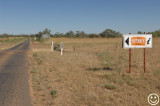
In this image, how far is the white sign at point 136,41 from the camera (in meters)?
9.01

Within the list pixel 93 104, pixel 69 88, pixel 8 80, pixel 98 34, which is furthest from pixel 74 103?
pixel 98 34

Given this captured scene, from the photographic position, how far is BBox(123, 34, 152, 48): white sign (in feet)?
29.6

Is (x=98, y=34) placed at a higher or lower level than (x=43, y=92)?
higher

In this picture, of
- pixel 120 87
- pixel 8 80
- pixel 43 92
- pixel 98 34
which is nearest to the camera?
pixel 43 92

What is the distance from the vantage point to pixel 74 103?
16.7ft

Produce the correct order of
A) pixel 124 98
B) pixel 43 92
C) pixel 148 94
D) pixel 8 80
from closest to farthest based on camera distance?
pixel 124 98
pixel 148 94
pixel 43 92
pixel 8 80

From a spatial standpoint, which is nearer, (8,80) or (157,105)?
(157,105)

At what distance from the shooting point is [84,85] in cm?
677

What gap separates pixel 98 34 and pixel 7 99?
9760 cm

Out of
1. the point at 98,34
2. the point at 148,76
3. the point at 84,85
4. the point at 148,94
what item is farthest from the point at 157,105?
the point at 98,34

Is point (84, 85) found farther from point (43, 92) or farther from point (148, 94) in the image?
point (148, 94)

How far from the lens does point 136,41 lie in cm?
905

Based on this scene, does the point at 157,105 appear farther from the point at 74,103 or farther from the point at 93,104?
the point at 74,103

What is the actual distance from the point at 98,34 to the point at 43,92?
318 feet
